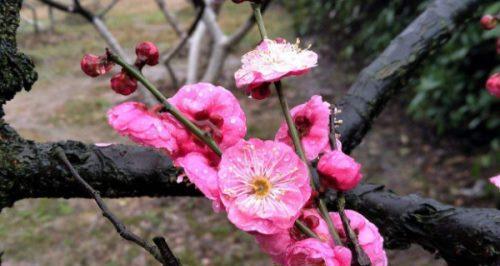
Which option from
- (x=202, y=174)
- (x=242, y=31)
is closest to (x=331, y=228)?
(x=202, y=174)

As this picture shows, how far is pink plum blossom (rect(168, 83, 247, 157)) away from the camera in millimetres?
557

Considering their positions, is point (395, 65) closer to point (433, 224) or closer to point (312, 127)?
point (433, 224)

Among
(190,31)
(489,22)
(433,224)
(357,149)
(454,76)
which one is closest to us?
(433,224)

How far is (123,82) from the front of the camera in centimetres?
52

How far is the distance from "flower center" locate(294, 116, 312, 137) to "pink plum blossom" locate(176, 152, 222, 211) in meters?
0.11

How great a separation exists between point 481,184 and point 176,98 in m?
3.05

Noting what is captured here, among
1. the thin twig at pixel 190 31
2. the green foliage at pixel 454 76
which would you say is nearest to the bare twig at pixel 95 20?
the thin twig at pixel 190 31

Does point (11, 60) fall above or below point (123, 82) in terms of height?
above

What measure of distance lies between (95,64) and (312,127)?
0.72ft

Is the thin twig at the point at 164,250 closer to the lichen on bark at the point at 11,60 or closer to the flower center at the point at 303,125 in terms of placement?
the flower center at the point at 303,125

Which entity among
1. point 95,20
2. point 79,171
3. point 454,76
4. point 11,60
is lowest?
point 79,171

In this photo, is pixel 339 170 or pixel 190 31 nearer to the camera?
pixel 339 170

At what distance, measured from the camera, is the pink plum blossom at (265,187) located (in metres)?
0.50

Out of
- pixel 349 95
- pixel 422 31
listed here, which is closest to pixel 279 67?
pixel 349 95
